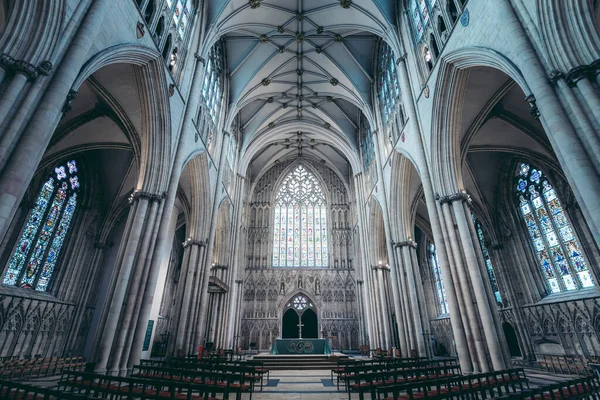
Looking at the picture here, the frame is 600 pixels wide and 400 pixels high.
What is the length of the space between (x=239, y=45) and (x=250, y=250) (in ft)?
52.8

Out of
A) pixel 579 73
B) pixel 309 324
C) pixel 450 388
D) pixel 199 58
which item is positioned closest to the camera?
pixel 450 388

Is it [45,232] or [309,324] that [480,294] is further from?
[45,232]

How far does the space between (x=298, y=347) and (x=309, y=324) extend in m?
9.77

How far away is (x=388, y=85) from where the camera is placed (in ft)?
54.0

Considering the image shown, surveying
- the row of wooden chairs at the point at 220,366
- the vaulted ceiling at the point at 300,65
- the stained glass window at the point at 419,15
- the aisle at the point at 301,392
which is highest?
the vaulted ceiling at the point at 300,65

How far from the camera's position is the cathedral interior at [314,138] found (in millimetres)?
5500

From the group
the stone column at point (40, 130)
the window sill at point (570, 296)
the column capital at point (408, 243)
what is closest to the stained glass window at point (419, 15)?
the column capital at point (408, 243)

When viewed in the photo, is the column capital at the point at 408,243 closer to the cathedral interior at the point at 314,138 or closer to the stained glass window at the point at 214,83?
the cathedral interior at the point at 314,138

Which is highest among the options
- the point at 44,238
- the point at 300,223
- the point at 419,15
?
the point at 419,15

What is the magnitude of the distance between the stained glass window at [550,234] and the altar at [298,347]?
36.8ft

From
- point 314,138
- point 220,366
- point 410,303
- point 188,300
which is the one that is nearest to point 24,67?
point 220,366

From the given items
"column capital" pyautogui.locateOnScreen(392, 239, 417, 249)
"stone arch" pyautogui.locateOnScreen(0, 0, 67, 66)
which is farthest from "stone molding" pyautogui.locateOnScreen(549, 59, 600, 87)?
"column capital" pyautogui.locateOnScreen(392, 239, 417, 249)

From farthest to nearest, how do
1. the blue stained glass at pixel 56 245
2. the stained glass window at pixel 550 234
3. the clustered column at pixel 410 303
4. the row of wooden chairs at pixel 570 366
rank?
the blue stained glass at pixel 56 245, the clustered column at pixel 410 303, the stained glass window at pixel 550 234, the row of wooden chairs at pixel 570 366

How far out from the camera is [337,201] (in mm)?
28109
